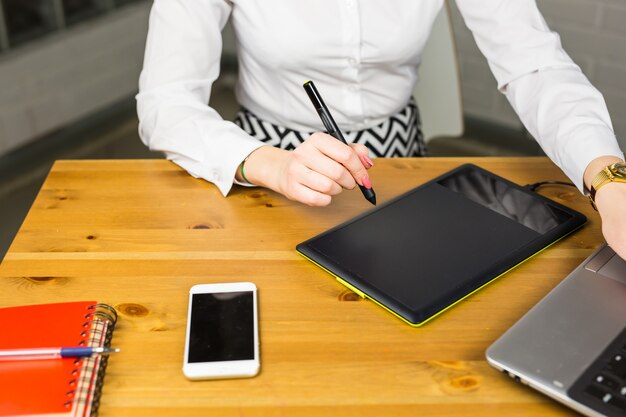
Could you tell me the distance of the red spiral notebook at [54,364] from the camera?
2.29 feet

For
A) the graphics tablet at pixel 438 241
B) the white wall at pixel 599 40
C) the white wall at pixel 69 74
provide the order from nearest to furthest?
the graphics tablet at pixel 438 241 < the white wall at pixel 599 40 < the white wall at pixel 69 74

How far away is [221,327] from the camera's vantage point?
80 centimetres

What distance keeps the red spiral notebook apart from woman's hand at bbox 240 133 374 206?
309mm

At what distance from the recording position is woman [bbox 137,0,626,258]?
3.43 ft

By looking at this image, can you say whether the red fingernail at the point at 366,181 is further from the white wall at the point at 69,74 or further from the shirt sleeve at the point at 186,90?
the white wall at the point at 69,74

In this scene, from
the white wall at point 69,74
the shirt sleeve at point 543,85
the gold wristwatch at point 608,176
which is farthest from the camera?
the white wall at point 69,74

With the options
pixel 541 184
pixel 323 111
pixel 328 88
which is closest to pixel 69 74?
pixel 328 88

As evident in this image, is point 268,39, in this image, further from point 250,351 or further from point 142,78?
point 250,351

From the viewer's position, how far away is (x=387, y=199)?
1.06 m

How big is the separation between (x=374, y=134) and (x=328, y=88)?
0.14 metres

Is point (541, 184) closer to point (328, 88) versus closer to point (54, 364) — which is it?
point (328, 88)

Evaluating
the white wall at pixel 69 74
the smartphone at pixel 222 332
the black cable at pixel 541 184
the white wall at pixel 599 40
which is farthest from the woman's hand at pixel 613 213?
the white wall at pixel 69 74

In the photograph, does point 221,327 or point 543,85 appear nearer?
point 221,327

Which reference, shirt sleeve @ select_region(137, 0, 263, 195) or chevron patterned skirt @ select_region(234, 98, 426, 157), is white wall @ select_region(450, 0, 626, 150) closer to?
chevron patterned skirt @ select_region(234, 98, 426, 157)
